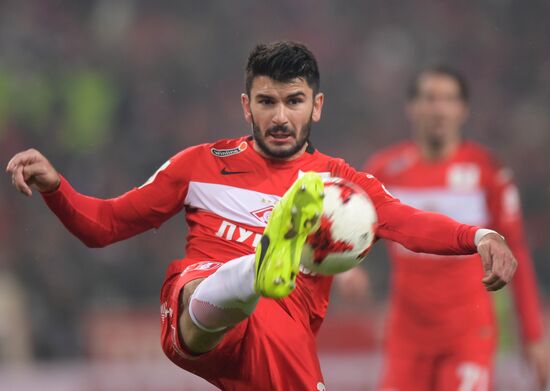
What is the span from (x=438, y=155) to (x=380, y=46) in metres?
5.89

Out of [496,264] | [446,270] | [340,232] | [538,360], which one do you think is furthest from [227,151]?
[538,360]

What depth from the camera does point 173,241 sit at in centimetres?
1023

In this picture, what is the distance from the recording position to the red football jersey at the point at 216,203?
4.21 m

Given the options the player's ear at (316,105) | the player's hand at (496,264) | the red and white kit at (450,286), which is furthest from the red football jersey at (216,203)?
the red and white kit at (450,286)

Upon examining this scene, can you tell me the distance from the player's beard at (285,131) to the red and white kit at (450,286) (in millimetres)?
2070

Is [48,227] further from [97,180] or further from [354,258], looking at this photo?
[354,258]

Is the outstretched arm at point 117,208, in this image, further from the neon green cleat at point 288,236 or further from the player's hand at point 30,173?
the neon green cleat at point 288,236

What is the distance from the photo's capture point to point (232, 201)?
427 cm

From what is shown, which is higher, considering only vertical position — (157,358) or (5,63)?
(5,63)

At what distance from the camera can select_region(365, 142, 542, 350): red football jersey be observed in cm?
A: 601

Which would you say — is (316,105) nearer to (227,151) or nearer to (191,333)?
(227,151)

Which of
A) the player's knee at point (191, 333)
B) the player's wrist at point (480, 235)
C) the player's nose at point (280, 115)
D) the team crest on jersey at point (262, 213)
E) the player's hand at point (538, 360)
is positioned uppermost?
the player's nose at point (280, 115)

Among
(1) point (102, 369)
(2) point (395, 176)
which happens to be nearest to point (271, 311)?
(2) point (395, 176)

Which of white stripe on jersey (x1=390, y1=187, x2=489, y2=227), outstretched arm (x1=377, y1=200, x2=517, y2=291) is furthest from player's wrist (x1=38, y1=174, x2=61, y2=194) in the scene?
white stripe on jersey (x1=390, y1=187, x2=489, y2=227)
